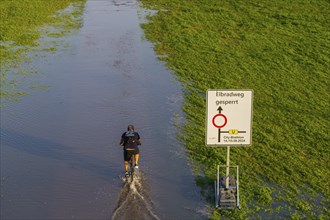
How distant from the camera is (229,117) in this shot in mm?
13500

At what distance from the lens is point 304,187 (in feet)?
49.4

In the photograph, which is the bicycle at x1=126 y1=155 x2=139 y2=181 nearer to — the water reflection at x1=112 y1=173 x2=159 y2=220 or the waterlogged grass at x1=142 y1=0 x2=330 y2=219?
the water reflection at x1=112 y1=173 x2=159 y2=220

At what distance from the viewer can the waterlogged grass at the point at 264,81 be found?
1502 cm

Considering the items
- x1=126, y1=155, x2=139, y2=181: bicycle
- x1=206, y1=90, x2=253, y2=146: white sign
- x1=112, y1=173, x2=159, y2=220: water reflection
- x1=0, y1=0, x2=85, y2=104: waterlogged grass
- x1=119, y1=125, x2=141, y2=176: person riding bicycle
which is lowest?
x1=112, y1=173, x2=159, y2=220: water reflection

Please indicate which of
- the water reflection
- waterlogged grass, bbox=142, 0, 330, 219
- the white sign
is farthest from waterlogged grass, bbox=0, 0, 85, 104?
the white sign

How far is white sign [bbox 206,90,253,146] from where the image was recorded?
525 inches

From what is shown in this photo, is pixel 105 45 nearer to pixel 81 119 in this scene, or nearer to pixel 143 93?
pixel 143 93

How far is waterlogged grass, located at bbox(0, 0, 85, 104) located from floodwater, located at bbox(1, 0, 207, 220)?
46.0 inches

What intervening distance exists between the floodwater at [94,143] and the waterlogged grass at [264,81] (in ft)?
3.46

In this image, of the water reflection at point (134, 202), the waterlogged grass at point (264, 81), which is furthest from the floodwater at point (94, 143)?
the waterlogged grass at point (264, 81)

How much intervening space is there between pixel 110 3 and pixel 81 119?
88.7ft

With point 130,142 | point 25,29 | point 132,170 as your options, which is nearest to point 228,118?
point 130,142

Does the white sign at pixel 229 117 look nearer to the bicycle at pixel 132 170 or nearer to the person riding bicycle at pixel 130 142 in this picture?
the person riding bicycle at pixel 130 142

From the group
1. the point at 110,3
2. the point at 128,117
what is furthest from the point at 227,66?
the point at 110,3
